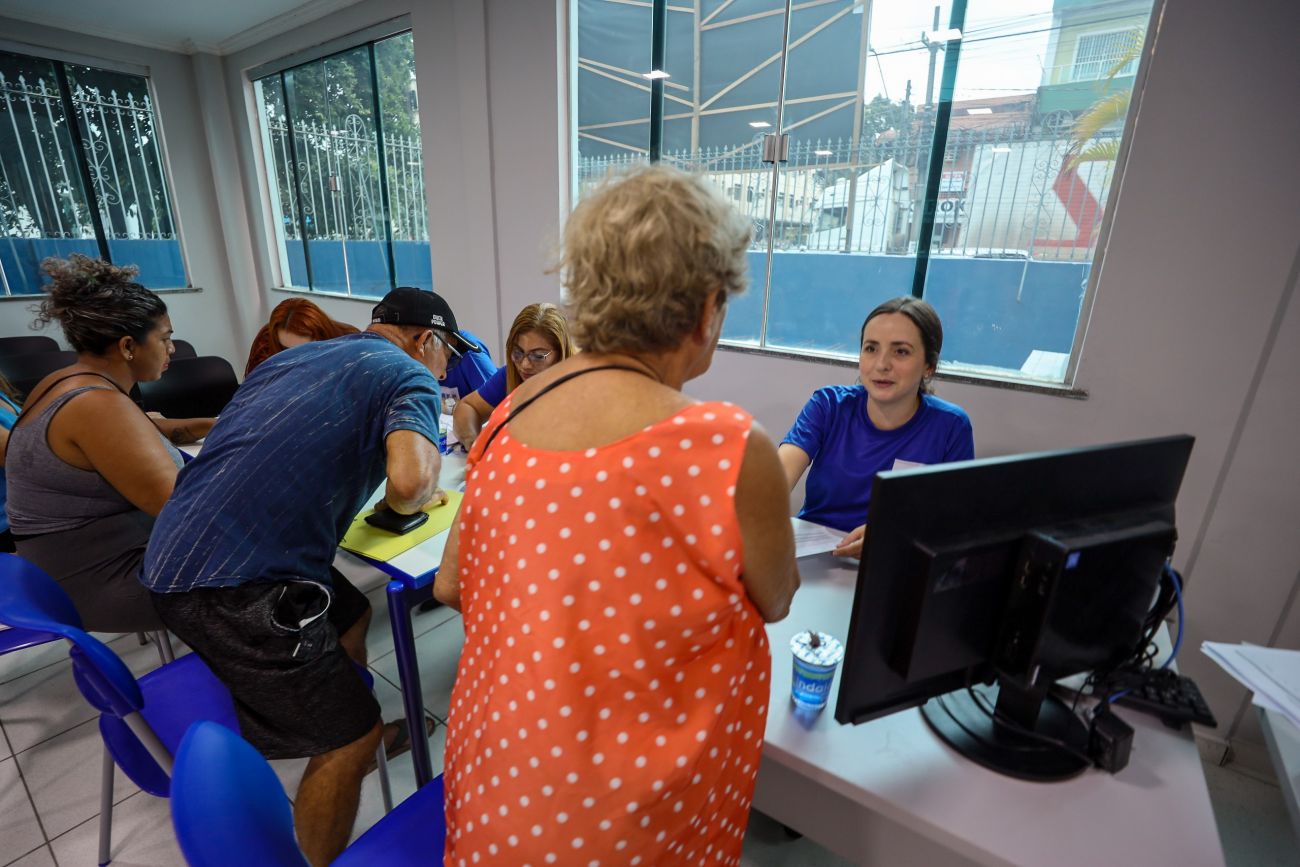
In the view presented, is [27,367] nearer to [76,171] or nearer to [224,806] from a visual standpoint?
[76,171]

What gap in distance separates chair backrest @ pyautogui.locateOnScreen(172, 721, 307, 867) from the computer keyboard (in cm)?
115

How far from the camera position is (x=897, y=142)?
229 centimetres

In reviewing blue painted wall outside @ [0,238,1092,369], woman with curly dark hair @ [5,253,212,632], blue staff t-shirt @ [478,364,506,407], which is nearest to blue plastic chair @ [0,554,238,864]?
woman with curly dark hair @ [5,253,212,632]

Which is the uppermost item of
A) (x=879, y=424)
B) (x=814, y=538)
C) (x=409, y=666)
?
(x=879, y=424)

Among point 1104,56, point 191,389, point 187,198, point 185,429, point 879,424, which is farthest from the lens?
point 187,198

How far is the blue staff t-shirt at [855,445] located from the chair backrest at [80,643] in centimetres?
161

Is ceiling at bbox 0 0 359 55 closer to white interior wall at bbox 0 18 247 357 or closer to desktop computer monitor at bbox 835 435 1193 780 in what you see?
white interior wall at bbox 0 18 247 357

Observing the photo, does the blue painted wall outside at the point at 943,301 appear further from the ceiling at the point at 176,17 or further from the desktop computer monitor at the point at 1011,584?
the ceiling at the point at 176,17

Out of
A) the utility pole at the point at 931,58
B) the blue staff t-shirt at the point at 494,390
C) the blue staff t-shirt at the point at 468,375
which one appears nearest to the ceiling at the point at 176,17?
the blue staff t-shirt at the point at 468,375

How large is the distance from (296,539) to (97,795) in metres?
1.21

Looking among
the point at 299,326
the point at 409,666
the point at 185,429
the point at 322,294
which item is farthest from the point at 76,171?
the point at 409,666

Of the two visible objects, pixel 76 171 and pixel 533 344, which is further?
pixel 76 171

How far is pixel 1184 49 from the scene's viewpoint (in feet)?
5.17

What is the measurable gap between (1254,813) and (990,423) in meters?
1.31
